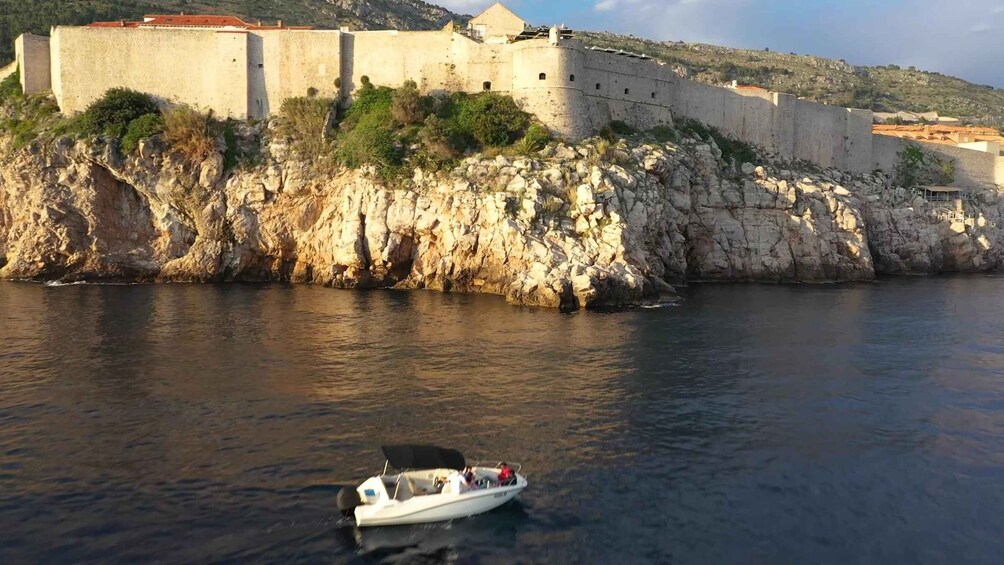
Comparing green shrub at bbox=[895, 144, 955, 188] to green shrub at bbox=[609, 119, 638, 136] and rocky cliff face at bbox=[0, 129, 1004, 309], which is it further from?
green shrub at bbox=[609, 119, 638, 136]

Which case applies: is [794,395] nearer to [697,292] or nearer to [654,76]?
[697,292]

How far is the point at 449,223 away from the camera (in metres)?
41.5

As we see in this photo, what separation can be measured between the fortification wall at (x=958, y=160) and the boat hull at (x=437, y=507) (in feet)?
196

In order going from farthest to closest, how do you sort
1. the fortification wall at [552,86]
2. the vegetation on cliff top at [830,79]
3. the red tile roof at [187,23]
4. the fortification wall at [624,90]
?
the vegetation on cliff top at [830,79]
the red tile roof at [187,23]
the fortification wall at [624,90]
the fortification wall at [552,86]

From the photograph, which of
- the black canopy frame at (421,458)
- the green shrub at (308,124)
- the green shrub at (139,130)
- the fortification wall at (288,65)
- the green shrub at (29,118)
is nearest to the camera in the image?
the black canopy frame at (421,458)

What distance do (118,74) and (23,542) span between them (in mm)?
40427

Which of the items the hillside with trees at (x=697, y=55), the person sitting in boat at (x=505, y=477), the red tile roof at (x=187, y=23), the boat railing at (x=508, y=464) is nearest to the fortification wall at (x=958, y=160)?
the hillside with trees at (x=697, y=55)

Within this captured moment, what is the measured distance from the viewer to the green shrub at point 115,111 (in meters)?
45.9

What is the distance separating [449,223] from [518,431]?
75.0 feet

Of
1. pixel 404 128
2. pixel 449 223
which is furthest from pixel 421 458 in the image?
pixel 404 128

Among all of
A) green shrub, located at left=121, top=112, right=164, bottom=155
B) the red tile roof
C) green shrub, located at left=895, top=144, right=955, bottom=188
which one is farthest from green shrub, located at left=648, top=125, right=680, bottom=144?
green shrub, located at left=121, top=112, right=164, bottom=155

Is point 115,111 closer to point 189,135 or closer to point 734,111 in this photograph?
point 189,135

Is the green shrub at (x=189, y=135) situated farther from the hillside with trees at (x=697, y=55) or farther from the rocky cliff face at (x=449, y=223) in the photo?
the hillside with trees at (x=697, y=55)

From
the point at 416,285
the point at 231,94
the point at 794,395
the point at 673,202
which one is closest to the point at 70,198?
the point at 231,94
